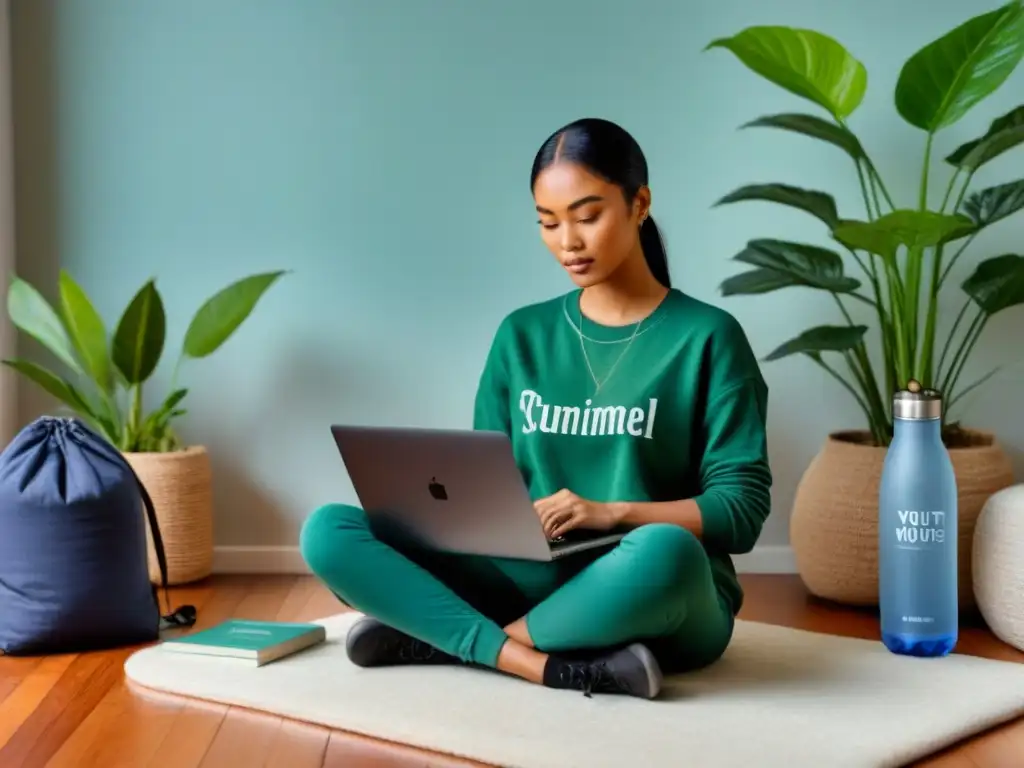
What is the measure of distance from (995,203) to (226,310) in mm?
1528

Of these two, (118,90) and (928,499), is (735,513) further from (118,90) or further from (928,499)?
(118,90)

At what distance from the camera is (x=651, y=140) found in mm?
3000

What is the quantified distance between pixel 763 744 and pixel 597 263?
2.38ft

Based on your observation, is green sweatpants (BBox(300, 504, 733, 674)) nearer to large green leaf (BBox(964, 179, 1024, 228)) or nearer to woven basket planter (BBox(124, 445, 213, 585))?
woven basket planter (BBox(124, 445, 213, 585))

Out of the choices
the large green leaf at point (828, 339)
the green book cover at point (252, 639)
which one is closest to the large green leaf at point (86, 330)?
the green book cover at point (252, 639)

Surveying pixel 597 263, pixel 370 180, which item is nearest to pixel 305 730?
pixel 597 263

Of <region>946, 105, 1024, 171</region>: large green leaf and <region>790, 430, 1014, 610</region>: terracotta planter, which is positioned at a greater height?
<region>946, 105, 1024, 171</region>: large green leaf

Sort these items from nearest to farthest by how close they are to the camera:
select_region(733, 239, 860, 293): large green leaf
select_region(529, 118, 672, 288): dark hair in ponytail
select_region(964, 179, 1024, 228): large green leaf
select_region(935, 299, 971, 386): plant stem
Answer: select_region(529, 118, 672, 288): dark hair in ponytail, select_region(964, 179, 1024, 228): large green leaf, select_region(733, 239, 860, 293): large green leaf, select_region(935, 299, 971, 386): plant stem

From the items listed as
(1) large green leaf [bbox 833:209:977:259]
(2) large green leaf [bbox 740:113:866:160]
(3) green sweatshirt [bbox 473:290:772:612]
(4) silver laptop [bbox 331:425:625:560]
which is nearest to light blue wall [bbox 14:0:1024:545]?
(2) large green leaf [bbox 740:113:866:160]

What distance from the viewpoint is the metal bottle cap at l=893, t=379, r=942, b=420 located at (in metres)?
2.24

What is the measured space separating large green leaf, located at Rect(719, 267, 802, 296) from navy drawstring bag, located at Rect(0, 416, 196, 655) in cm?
118

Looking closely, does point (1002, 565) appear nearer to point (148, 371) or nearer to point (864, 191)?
point (864, 191)

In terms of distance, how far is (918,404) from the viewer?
224cm

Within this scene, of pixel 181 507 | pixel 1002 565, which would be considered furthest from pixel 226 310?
pixel 1002 565
